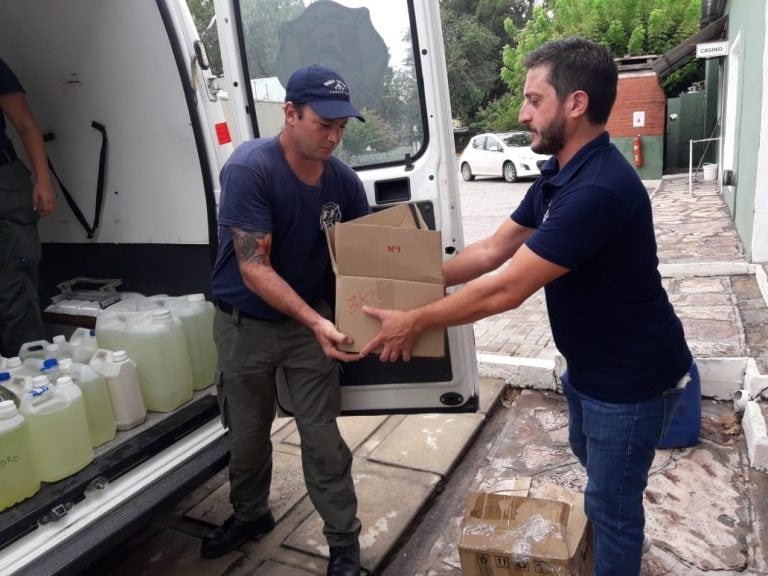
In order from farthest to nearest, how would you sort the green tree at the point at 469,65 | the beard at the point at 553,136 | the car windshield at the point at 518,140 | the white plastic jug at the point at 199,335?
1. the green tree at the point at 469,65
2. the car windshield at the point at 518,140
3. the white plastic jug at the point at 199,335
4. the beard at the point at 553,136

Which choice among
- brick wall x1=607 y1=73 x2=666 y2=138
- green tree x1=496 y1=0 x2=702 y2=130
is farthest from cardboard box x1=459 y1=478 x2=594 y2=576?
green tree x1=496 y1=0 x2=702 y2=130

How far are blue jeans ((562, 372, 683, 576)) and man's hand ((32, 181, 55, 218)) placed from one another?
9.32ft

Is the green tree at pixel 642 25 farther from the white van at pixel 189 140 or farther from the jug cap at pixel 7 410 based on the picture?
the jug cap at pixel 7 410

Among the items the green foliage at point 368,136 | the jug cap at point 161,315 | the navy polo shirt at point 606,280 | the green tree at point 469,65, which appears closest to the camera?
the navy polo shirt at point 606,280

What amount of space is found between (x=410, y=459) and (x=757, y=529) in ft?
5.18

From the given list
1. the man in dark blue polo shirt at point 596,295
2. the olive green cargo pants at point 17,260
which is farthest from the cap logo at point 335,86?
the olive green cargo pants at point 17,260

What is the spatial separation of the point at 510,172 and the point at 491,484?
1422cm

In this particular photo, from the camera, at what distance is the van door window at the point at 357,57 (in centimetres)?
238

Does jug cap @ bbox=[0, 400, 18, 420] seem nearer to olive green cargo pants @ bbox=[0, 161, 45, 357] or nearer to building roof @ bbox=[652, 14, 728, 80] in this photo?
olive green cargo pants @ bbox=[0, 161, 45, 357]

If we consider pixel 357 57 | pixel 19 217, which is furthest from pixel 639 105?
pixel 19 217

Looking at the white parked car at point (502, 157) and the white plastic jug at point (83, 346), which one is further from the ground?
the white plastic jug at point (83, 346)

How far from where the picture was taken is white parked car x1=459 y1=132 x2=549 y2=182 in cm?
1593

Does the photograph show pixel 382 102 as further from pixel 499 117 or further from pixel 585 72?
pixel 499 117

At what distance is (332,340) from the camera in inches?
85.7
